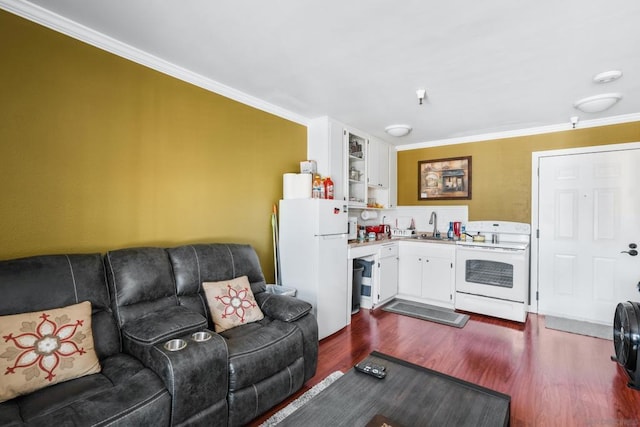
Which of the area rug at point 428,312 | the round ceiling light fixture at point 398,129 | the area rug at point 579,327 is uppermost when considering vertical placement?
the round ceiling light fixture at point 398,129

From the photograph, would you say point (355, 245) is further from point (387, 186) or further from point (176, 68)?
point (176, 68)

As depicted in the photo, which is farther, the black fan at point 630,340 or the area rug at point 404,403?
the black fan at point 630,340

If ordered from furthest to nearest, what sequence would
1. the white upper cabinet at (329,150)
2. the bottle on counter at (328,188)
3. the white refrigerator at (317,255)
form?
the white upper cabinet at (329,150) < the bottle on counter at (328,188) < the white refrigerator at (317,255)

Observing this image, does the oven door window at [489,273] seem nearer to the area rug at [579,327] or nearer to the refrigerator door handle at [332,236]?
the area rug at [579,327]

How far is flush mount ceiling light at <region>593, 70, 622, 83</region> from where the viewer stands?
2.48 metres

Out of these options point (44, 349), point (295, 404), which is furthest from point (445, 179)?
point (44, 349)

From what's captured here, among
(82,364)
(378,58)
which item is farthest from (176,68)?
(82,364)

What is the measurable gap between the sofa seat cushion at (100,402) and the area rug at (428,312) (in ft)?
10.1

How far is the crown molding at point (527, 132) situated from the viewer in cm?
355

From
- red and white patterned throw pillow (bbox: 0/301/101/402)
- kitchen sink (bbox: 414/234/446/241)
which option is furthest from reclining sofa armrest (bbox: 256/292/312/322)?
kitchen sink (bbox: 414/234/446/241)

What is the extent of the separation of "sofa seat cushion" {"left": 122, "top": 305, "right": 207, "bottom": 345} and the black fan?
9.82 feet

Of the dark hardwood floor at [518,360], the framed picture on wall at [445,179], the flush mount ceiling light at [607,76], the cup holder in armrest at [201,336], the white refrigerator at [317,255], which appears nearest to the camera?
the cup holder in armrest at [201,336]

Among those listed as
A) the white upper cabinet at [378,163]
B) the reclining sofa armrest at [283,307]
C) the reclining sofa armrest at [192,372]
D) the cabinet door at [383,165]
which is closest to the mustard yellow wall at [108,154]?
the reclining sofa armrest at [283,307]

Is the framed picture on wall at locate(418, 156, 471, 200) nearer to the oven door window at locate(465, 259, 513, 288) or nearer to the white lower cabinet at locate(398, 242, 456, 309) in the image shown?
the white lower cabinet at locate(398, 242, 456, 309)
